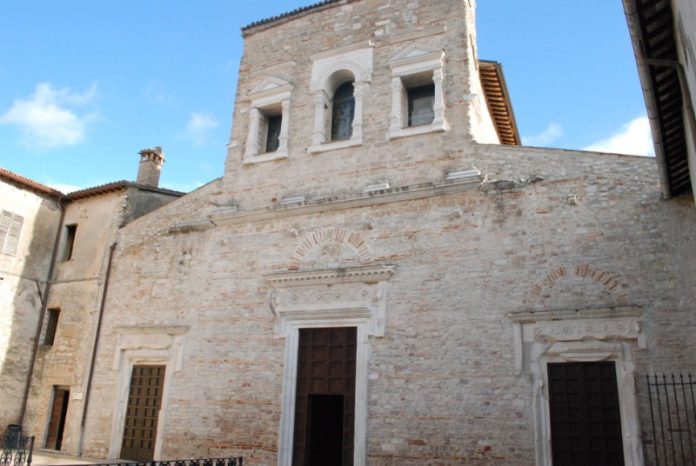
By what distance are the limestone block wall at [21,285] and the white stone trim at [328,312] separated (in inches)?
269

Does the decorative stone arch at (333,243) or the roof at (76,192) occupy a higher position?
the roof at (76,192)

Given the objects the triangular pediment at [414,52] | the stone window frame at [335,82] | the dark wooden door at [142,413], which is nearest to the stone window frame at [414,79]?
the triangular pediment at [414,52]

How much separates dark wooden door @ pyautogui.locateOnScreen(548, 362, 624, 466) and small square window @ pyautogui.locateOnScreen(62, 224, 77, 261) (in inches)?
475

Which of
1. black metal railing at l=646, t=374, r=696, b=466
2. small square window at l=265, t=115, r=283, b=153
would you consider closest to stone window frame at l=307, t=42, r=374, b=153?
small square window at l=265, t=115, r=283, b=153

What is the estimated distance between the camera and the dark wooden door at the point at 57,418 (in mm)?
13242

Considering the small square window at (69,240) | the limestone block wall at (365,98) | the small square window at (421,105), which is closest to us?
the limestone block wall at (365,98)

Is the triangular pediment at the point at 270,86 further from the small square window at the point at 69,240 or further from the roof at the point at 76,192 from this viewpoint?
the small square window at the point at 69,240

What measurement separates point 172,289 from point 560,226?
26.0 ft

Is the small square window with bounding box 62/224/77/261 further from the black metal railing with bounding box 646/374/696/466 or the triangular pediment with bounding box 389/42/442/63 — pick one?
the black metal railing with bounding box 646/374/696/466

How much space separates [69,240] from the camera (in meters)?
15.6

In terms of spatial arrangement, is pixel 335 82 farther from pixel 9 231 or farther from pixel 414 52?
pixel 9 231

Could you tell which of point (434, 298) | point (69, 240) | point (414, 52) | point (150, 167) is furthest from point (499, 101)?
point (69, 240)

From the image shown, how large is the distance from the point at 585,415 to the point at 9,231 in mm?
13338

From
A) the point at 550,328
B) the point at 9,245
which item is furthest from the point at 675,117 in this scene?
the point at 9,245
